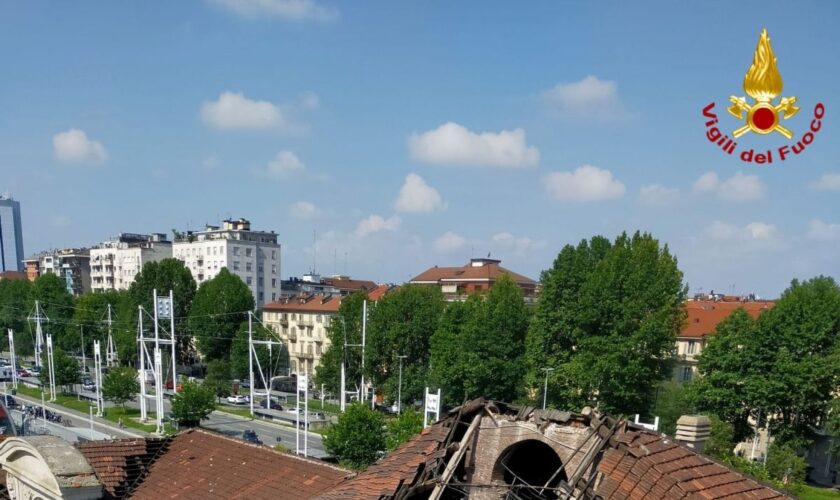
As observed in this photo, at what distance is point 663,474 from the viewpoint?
879cm

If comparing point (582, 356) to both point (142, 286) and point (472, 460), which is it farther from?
point (142, 286)

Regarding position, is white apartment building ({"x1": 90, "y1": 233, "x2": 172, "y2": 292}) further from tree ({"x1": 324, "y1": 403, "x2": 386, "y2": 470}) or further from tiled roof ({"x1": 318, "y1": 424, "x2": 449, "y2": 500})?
tiled roof ({"x1": 318, "y1": 424, "x2": 449, "y2": 500})

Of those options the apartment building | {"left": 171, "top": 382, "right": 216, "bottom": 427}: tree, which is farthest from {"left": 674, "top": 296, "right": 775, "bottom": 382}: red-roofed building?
the apartment building

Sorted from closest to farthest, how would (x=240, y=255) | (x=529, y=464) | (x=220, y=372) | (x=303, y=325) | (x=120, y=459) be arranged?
(x=529, y=464)
(x=120, y=459)
(x=220, y=372)
(x=303, y=325)
(x=240, y=255)

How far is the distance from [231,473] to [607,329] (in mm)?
32424

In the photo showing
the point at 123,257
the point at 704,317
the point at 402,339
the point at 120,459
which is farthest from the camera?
the point at 123,257

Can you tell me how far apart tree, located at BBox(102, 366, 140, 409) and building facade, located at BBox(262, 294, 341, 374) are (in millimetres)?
28754

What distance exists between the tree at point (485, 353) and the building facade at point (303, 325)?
37468mm

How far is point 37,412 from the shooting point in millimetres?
58062

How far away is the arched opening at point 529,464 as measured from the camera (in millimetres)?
10953

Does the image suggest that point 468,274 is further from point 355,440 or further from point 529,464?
point 529,464

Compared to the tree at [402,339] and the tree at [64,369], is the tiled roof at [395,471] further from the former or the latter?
the tree at [64,369]

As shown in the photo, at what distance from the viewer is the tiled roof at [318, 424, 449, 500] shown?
34.3 ft

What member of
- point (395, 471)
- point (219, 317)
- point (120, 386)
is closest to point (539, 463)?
point (395, 471)
